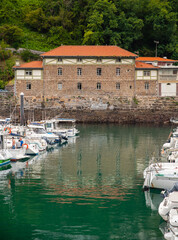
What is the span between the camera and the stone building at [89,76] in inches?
2795

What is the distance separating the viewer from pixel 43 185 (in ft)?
102

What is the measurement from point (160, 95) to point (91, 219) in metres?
49.3

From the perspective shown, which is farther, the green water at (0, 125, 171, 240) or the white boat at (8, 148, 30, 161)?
the white boat at (8, 148, 30, 161)

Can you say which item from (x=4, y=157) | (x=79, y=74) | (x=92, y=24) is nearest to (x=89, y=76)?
(x=79, y=74)

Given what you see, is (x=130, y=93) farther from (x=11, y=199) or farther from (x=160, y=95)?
(x=11, y=199)

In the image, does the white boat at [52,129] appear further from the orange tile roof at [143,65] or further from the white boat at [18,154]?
the orange tile roof at [143,65]

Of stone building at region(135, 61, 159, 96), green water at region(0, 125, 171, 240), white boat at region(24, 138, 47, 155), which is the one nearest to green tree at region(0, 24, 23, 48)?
stone building at region(135, 61, 159, 96)

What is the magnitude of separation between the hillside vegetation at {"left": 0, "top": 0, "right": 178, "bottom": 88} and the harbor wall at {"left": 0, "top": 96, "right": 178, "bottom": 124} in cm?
1287

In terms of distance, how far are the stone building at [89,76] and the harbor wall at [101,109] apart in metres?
1.03

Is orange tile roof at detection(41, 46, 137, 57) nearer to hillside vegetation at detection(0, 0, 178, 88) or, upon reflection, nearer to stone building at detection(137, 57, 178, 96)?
stone building at detection(137, 57, 178, 96)

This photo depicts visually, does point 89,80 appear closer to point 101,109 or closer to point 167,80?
point 101,109

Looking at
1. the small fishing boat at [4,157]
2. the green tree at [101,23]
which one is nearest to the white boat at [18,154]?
the small fishing boat at [4,157]

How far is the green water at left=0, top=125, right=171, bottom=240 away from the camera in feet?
74.9

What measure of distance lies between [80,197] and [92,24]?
181 ft
